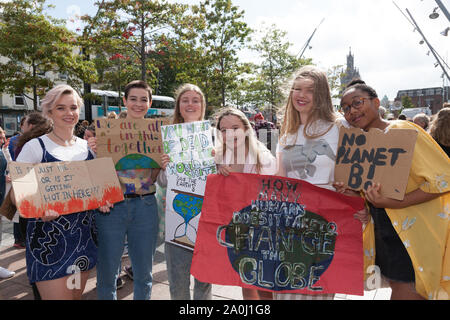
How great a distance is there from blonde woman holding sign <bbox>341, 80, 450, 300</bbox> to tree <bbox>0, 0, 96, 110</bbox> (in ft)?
47.7

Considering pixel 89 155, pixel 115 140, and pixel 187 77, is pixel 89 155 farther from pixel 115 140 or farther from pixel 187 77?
pixel 187 77

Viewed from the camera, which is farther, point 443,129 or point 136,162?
point 443,129

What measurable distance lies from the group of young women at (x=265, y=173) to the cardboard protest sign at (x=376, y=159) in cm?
6

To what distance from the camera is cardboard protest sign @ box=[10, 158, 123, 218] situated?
2.13 m

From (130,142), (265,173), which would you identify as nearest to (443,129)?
(265,173)

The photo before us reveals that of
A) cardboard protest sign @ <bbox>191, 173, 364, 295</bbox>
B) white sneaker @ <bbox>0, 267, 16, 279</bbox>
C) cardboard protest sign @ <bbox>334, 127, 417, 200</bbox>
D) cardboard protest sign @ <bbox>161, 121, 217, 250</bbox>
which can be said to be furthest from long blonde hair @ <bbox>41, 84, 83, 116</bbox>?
white sneaker @ <bbox>0, 267, 16, 279</bbox>

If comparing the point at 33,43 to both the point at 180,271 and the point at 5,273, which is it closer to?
the point at 5,273

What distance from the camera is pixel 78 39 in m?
13.1

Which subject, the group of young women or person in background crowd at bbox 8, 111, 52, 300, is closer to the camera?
the group of young women

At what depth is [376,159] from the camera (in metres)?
2.12

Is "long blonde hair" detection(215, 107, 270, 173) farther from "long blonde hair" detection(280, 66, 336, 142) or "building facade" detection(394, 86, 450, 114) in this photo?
"building facade" detection(394, 86, 450, 114)

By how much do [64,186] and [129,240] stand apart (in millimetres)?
702
